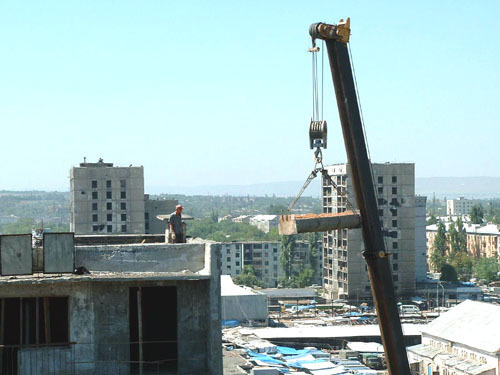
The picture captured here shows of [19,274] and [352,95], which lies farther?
[352,95]

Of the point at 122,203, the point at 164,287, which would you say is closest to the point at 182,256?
the point at 164,287

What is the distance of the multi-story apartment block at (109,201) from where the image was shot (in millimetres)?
88562

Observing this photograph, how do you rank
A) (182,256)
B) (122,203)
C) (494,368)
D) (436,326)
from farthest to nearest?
1. (122,203)
2. (436,326)
3. (494,368)
4. (182,256)

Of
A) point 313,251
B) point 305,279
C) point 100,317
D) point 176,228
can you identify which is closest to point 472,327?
point 176,228

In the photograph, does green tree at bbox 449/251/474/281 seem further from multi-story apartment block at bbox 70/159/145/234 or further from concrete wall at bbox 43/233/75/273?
concrete wall at bbox 43/233/75/273

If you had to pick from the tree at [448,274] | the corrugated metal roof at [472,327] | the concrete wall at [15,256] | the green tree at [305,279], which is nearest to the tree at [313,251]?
the green tree at [305,279]

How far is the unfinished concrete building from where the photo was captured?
37.9 ft

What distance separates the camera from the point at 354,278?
89.5 m

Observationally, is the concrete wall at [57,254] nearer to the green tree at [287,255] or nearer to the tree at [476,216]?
the green tree at [287,255]

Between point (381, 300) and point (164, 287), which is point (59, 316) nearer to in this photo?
point (164, 287)

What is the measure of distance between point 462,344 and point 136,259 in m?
38.2

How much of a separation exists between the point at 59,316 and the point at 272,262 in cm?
12366

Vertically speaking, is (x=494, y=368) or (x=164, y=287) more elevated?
(x=164, y=287)

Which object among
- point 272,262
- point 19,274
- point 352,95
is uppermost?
point 352,95
